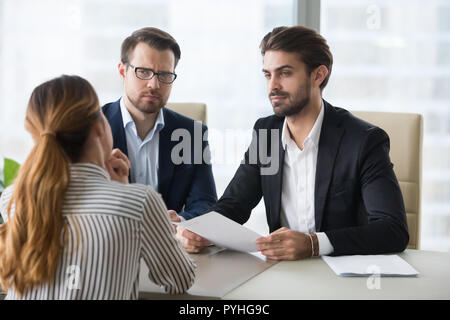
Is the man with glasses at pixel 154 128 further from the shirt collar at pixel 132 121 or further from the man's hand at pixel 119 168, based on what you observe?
the man's hand at pixel 119 168

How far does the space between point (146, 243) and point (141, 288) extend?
0.26m

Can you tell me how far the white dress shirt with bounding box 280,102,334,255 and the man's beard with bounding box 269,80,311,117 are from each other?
8 cm

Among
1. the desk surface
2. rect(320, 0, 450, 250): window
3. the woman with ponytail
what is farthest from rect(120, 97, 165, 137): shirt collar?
rect(320, 0, 450, 250): window

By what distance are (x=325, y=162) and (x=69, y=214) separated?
1.19m

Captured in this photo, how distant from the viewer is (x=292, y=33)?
2.27 meters

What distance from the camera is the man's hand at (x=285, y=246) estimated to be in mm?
1759

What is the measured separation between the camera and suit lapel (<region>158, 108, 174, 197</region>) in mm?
2406

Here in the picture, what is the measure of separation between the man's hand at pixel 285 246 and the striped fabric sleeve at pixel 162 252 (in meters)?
0.39

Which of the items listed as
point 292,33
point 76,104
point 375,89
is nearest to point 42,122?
point 76,104

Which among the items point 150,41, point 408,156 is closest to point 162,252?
point 150,41

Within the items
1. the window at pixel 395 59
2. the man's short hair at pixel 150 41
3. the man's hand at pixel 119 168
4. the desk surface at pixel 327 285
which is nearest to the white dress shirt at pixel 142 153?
the man's short hair at pixel 150 41
